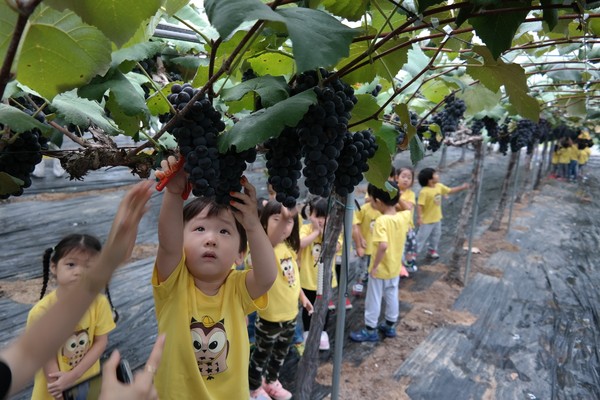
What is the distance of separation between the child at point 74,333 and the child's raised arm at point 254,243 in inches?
29.8

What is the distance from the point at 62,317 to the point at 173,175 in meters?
0.36

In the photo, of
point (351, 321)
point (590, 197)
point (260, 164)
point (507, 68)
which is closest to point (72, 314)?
point (507, 68)

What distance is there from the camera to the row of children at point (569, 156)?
459 inches

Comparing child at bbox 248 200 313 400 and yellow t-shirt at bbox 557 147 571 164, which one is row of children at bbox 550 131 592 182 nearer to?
yellow t-shirt at bbox 557 147 571 164

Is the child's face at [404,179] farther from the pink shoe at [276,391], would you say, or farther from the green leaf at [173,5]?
the green leaf at [173,5]

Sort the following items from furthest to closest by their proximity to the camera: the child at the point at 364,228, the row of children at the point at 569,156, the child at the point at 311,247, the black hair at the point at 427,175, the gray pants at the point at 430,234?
1. the row of children at the point at 569,156
2. the gray pants at the point at 430,234
3. the black hair at the point at 427,175
4. the child at the point at 364,228
5. the child at the point at 311,247

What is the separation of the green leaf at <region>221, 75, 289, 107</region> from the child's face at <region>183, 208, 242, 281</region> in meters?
0.67

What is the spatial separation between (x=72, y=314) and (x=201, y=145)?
34 cm

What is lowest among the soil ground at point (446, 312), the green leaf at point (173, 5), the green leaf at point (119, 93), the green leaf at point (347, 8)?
the soil ground at point (446, 312)

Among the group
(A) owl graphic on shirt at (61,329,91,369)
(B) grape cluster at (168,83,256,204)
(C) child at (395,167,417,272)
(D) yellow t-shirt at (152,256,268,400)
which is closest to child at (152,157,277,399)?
(D) yellow t-shirt at (152,256,268,400)

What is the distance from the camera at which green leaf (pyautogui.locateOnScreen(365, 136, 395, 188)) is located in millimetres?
1021

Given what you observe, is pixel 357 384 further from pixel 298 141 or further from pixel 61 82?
pixel 61 82

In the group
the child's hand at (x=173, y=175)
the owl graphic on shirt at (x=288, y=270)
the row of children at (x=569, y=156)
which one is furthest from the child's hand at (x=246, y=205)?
the row of children at (x=569, y=156)

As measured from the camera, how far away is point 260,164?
10516 millimetres
